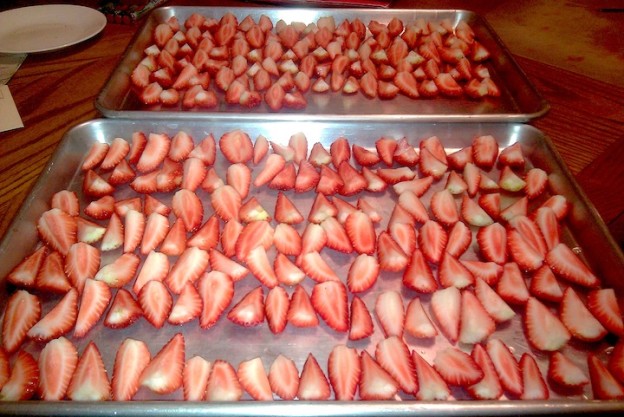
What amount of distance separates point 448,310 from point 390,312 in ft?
0.37

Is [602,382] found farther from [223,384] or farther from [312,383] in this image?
[223,384]

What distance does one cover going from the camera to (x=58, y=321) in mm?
955

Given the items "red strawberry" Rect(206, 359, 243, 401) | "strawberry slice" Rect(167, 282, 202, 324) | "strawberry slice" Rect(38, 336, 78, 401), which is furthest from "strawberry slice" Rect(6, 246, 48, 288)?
"red strawberry" Rect(206, 359, 243, 401)

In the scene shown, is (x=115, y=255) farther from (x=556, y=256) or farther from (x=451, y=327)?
(x=556, y=256)

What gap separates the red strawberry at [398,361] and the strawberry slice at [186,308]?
348 millimetres

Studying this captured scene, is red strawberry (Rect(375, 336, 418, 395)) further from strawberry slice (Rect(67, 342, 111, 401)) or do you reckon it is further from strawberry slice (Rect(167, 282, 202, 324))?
strawberry slice (Rect(67, 342, 111, 401))

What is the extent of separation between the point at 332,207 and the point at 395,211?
0.47 ft

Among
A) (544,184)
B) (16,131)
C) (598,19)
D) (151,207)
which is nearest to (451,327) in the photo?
(544,184)

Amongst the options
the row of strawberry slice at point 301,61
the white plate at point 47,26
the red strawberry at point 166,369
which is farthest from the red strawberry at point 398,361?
the white plate at point 47,26

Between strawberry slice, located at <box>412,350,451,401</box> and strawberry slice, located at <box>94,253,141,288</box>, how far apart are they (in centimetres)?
58

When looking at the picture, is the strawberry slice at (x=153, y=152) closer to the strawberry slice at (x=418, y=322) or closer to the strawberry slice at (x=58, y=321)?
the strawberry slice at (x=58, y=321)

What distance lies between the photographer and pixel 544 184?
4.06ft

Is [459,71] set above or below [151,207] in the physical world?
above

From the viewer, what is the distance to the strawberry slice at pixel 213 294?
3.19 ft
